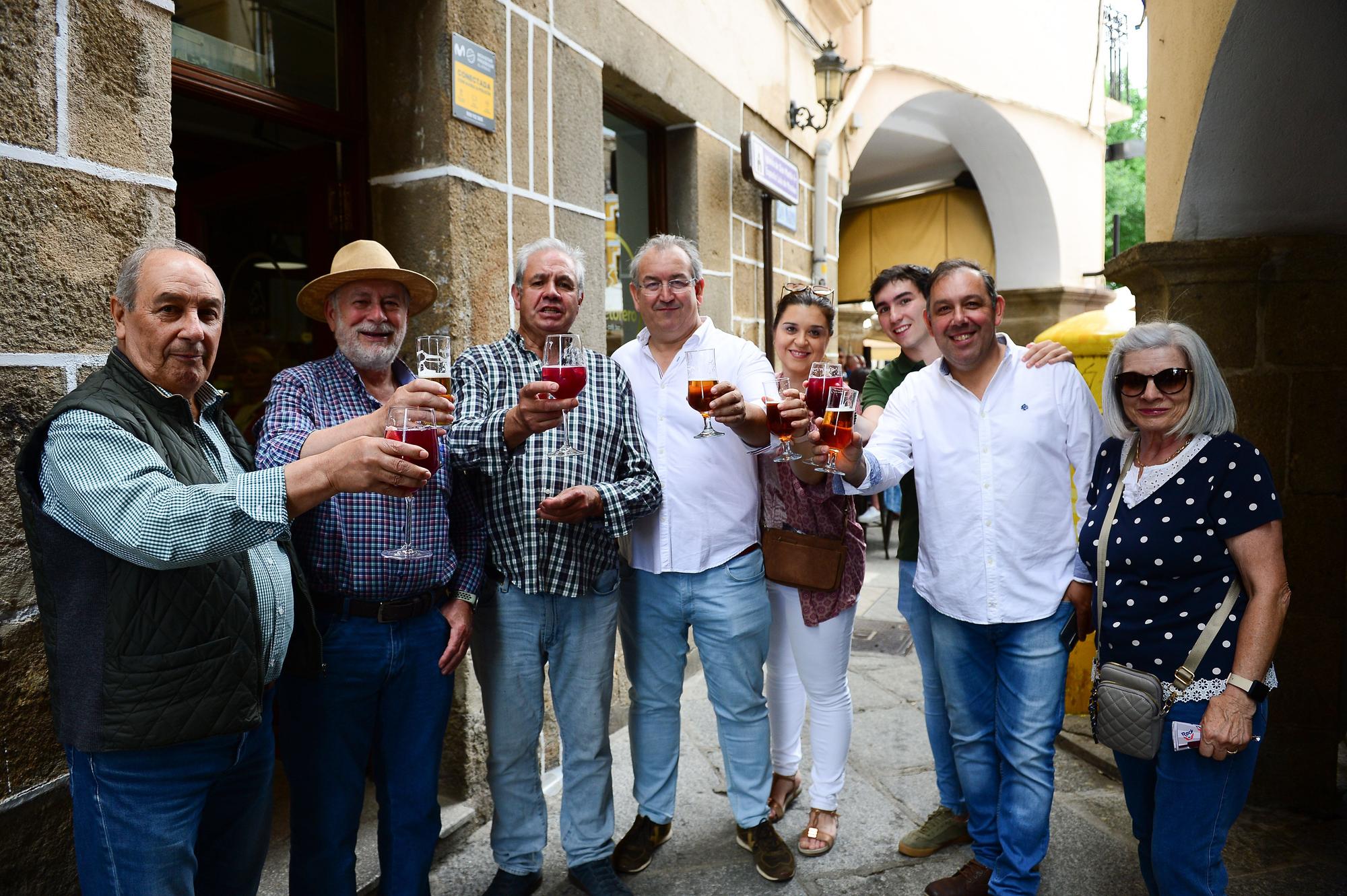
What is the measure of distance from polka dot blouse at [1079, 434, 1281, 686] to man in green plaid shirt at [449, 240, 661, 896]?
126 centimetres

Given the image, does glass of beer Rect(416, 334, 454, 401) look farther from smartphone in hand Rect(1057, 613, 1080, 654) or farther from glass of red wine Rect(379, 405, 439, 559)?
smartphone in hand Rect(1057, 613, 1080, 654)

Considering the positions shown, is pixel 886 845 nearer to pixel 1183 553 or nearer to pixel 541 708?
pixel 541 708

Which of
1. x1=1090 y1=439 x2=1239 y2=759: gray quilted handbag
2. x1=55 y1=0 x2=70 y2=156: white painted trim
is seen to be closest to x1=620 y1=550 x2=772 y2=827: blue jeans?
x1=1090 y1=439 x2=1239 y2=759: gray quilted handbag

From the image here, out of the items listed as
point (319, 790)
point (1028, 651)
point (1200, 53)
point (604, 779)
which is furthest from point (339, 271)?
point (1200, 53)

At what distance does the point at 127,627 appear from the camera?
1573mm

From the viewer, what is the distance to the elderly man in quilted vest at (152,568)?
153 cm

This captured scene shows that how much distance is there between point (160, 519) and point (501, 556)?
1100 mm

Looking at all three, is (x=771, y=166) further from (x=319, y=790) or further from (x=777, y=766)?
(x=319, y=790)

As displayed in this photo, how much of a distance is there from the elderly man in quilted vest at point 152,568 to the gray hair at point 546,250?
3.04ft

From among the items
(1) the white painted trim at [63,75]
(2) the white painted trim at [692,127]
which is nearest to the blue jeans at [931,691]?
(1) the white painted trim at [63,75]

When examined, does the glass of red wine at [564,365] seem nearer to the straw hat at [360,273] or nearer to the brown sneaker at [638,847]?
the straw hat at [360,273]

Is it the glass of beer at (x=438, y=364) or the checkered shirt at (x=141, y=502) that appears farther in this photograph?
the glass of beer at (x=438, y=364)

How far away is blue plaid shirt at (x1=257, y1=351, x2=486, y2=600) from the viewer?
2143 mm

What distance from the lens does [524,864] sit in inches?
102
